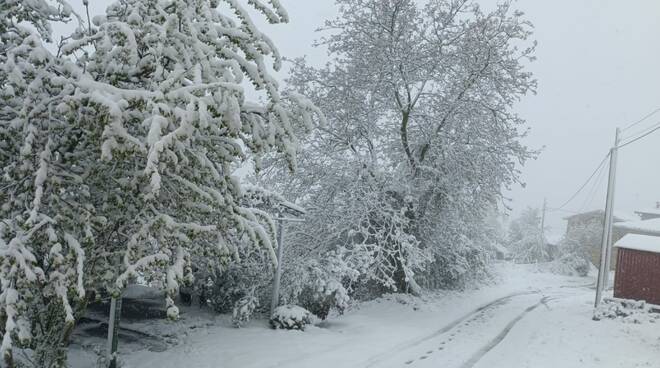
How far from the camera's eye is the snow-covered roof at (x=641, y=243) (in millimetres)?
17553

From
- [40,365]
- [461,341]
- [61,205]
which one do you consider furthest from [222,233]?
[461,341]

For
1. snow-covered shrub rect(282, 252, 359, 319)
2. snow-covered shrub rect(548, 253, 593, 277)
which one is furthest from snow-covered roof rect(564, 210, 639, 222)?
snow-covered shrub rect(282, 252, 359, 319)

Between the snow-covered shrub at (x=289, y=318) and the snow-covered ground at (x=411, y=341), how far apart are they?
268 mm

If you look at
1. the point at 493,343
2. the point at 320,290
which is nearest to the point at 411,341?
the point at 493,343

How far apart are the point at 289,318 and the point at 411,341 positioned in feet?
9.48

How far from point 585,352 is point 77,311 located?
10212mm

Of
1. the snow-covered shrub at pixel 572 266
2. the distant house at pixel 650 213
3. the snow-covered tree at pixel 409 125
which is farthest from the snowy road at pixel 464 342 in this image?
the distant house at pixel 650 213

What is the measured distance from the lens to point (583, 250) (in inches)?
1480

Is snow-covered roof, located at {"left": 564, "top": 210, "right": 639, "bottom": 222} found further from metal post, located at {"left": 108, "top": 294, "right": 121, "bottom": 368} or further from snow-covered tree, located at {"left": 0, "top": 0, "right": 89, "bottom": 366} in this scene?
snow-covered tree, located at {"left": 0, "top": 0, "right": 89, "bottom": 366}

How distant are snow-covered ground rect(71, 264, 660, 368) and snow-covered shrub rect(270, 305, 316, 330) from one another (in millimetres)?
268

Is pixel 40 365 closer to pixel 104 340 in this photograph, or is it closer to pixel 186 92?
pixel 186 92

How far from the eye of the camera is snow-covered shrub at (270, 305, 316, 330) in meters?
10.9

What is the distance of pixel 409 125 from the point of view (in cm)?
1608

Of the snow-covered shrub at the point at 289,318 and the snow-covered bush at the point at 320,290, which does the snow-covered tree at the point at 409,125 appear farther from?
the snow-covered shrub at the point at 289,318
